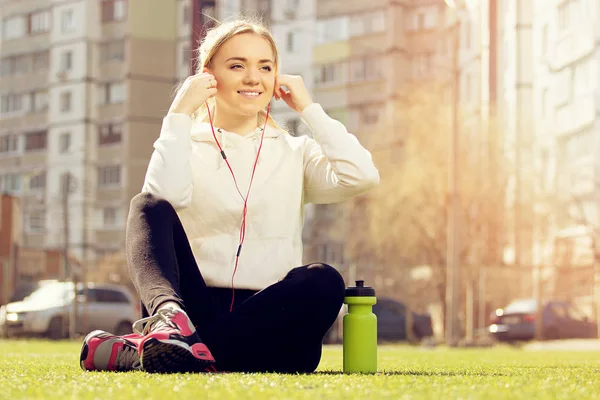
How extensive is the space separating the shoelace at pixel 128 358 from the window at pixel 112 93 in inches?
1948

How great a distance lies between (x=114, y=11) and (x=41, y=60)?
474cm

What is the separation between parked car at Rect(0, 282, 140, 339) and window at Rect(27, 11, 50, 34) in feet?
118

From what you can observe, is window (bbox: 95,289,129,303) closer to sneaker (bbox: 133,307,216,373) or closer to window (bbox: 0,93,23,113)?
sneaker (bbox: 133,307,216,373)

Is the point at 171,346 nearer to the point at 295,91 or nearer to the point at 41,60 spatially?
the point at 295,91

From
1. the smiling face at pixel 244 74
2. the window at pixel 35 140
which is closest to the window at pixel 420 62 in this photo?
the window at pixel 35 140

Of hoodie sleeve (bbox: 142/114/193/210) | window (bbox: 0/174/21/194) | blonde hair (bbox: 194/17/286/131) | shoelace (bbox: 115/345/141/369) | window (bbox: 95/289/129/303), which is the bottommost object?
shoelace (bbox: 115/345/141/369)

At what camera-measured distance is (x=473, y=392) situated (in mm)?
2861

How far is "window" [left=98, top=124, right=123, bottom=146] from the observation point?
2060 inches

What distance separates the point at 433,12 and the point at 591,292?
22815 mm

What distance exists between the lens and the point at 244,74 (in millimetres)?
4543

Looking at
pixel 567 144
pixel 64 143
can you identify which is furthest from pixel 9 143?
pixel 567 144

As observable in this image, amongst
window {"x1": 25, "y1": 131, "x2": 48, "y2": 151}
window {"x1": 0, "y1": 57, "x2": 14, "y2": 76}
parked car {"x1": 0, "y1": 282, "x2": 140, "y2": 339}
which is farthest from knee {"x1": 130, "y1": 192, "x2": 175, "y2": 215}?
window {"x1": 0, "y1": 57, "x2": 14, "y2": 76}

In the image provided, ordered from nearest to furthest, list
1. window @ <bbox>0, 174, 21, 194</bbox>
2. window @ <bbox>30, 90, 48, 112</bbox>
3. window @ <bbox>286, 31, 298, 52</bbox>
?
window @ <bbox>286, 31, 298, 52</bbox>, window @ <bbox>30, 90, 48, 112</bbox>, window @ <bbox>0, 174, 21, 194</bbox>

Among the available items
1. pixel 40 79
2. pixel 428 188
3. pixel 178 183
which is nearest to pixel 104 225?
pixel 40 79
